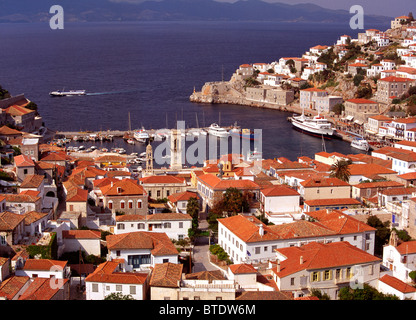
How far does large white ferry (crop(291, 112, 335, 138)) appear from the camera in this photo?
119 feet

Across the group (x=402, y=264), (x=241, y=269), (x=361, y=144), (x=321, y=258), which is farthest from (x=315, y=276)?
(x=361, y=144)

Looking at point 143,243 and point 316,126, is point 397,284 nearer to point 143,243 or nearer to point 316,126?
point 143,243

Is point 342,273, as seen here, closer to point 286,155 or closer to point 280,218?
point 280,218

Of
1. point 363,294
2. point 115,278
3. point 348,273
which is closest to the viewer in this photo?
point 115,278

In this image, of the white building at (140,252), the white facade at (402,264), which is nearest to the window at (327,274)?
the white facade at (402,264)

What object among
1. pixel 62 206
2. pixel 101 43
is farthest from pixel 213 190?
pixel 101 43

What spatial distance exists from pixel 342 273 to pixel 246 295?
3153 millimetres

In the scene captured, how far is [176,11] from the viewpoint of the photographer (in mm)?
160500

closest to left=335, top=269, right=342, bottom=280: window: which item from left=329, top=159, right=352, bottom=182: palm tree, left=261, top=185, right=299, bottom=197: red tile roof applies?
left=261, top=185, right=299, bottom=197: red tile roof

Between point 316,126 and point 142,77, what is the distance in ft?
106

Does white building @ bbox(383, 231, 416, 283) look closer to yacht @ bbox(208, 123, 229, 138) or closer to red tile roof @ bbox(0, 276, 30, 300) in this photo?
red tile roof @ bbox(0, 276, 30, 300)

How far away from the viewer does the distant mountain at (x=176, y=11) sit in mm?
93194

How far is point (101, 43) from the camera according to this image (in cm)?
10725

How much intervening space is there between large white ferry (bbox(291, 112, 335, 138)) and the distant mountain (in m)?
43.7
